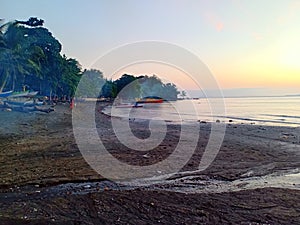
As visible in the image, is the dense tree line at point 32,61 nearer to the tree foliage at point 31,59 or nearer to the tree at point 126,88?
the tree foliage at point 31,59

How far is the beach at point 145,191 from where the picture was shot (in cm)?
597

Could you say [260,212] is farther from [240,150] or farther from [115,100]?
[115,100]

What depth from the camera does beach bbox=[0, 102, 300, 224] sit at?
19.6 ft

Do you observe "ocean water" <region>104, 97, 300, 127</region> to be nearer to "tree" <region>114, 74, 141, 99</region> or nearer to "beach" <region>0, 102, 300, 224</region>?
"tree" <region>114, 74, 141, 99</region>

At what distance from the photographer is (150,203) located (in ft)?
22.1

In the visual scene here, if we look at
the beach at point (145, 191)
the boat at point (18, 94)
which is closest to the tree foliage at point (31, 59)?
the boat at point (18, 94)

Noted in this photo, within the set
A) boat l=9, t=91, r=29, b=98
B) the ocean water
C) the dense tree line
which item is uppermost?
the dense tree line

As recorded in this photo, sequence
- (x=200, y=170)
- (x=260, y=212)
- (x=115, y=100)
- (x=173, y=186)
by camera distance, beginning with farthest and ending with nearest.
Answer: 1. (x=115, y=100)
2. (x=200, y=170)
3. (x=173, y=186)
4. (x=260, y=212)

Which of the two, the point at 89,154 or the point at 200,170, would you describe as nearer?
the point at 200,170

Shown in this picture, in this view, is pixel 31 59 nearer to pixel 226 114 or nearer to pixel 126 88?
pixel 226 114

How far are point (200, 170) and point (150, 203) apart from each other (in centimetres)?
410

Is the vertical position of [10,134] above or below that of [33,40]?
below

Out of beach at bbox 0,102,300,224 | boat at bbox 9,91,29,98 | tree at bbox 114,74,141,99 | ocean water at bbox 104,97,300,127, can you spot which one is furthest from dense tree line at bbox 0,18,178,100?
beach at bbox 0,102,300,224

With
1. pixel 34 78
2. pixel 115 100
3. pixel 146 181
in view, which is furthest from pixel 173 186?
pixel 115 100
